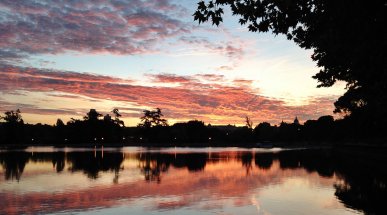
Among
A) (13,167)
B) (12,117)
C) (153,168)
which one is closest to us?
(153,168)

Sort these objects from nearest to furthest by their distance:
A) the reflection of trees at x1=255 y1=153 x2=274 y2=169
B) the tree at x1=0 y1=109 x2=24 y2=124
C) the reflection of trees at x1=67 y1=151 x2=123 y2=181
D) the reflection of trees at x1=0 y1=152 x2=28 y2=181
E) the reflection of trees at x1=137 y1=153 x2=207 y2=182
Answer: the reflection of trees at x1=0 y1=152 x2=28 y2=181 < the reflection of trees at x1=137 y1=153 x2=207 y2=182 < the reflection of trees at x1=67 y1=151 x2=123 y2=181 < the reflection of trees at x1=255 y1=153 x2=274 y2=169 < the tree at x1=0 y1=109 x2=24 y2=124

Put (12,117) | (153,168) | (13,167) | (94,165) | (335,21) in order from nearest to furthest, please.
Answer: (335,21)
(153,168)
(13,167)
(94,165)
(12,117)

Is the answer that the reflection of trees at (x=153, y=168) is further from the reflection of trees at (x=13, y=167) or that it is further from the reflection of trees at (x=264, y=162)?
the reflection of trees at (x=264, y=162)

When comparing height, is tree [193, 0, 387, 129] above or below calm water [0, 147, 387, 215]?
above

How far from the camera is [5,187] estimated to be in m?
27.3

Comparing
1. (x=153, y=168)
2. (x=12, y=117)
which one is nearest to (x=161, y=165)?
(x=153, y=168)

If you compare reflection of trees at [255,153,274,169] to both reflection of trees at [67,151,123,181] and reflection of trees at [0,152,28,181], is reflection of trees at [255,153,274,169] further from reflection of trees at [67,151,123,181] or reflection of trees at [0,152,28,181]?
reflection of trees at [0,152,28,181]

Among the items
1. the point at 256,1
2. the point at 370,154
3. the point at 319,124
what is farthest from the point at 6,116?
the point at 256,1

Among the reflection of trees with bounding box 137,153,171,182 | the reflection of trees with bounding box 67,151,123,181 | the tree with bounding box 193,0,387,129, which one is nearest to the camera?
the tree with bounding box 193,0,387,129

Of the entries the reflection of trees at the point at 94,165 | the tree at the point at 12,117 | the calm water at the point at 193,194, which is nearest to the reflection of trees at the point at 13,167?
the calm water at the point at 193,194

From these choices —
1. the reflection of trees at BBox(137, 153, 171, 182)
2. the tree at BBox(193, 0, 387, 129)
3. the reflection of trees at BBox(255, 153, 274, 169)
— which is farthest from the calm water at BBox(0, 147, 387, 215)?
the reflection of trees at BBox(255, 153, 274, 169)

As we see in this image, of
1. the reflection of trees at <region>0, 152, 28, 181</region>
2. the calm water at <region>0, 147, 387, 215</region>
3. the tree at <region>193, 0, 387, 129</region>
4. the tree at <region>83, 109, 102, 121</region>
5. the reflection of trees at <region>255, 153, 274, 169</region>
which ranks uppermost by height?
the tree at <region>83, 109, 102, 121</region>

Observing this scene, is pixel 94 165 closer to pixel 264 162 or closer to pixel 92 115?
pixel 264 162

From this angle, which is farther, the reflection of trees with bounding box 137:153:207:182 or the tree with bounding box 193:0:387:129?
the reflection of trees with bounding box 137:153:207:182
